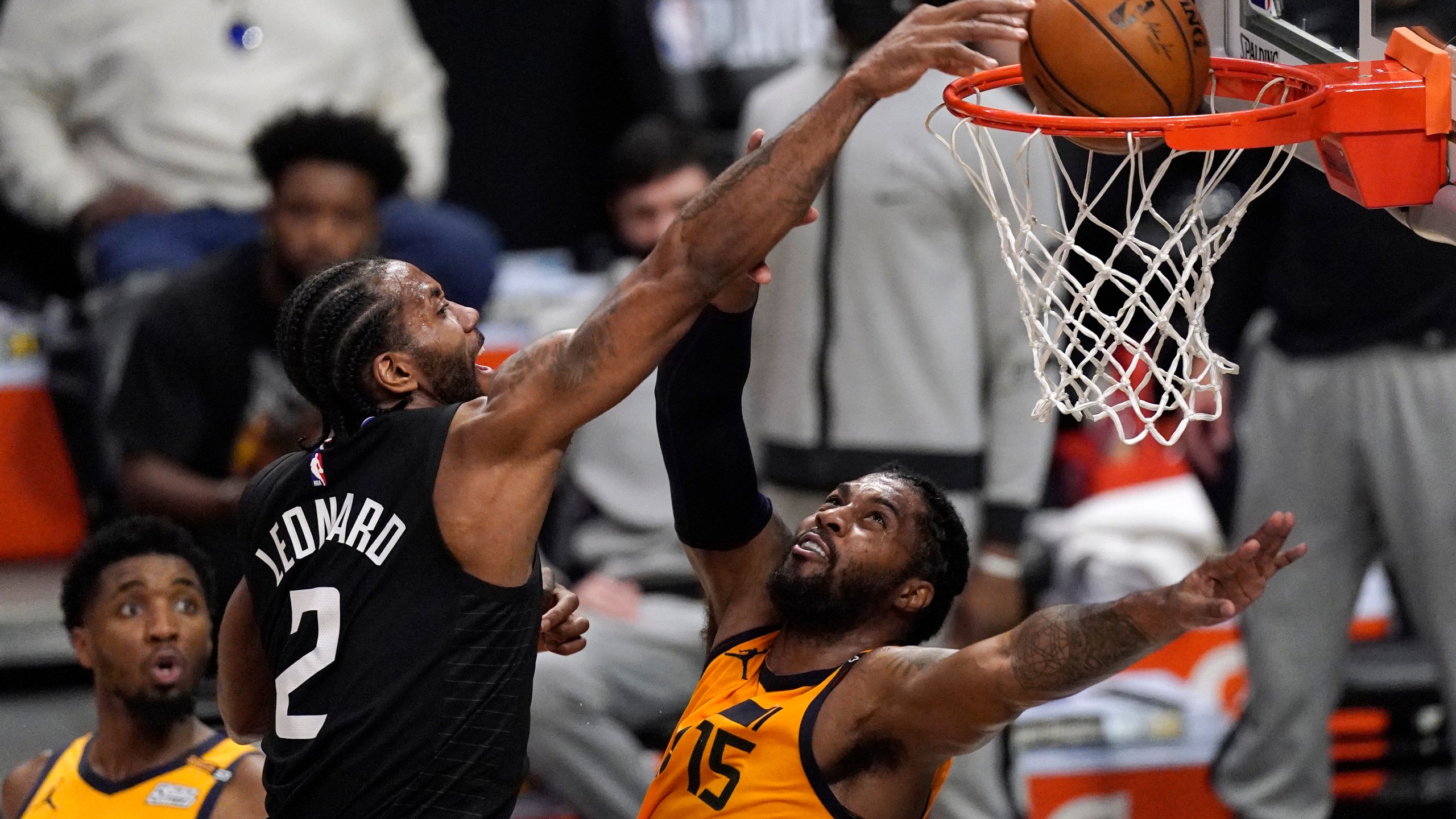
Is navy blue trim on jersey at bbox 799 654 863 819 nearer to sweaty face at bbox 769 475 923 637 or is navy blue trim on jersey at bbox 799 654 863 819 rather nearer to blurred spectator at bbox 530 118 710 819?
sweaty face at bbox 769 475 923 637

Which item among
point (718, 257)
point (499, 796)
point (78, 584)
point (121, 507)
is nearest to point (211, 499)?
point (121, 507)

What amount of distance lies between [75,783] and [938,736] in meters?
1.84

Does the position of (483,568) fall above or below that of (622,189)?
above

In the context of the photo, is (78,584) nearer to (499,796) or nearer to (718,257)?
(499,796)

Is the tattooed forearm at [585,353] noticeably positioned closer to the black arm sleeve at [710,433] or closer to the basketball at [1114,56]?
the black arm sleeve at [710,433]

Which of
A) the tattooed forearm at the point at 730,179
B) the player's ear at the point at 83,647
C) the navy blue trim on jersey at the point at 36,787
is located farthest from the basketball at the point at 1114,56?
the navy blue trim on jersey at the point at 36,787

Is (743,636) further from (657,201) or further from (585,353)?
(657,201)

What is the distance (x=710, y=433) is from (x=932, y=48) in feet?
3.30

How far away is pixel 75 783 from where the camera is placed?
3.63 m

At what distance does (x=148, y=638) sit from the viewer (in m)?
3.57

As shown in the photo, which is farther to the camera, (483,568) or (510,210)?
(510,210)

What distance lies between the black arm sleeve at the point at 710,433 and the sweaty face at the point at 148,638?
A: 105 cm

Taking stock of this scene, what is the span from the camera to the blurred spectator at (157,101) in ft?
21.6

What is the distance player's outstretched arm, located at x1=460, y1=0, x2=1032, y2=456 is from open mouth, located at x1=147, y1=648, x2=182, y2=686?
1143 millimetres
